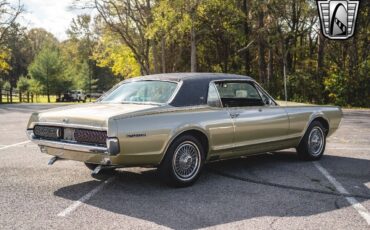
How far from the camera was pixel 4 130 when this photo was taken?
1358 centimetres

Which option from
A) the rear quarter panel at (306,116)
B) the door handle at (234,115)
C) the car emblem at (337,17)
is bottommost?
the rear quarter panel at (306,116)

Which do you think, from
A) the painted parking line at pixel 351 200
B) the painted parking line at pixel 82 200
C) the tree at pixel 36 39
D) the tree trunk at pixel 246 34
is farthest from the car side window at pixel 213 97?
the tree at pixel 36 39

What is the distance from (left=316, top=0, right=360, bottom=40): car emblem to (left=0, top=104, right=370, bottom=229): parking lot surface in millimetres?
18935

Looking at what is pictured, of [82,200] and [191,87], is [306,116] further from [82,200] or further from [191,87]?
[82,200]

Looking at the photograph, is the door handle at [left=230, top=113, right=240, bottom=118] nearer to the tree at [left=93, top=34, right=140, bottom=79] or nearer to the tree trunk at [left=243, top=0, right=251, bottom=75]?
the tree at [left=93, top=34, right=140, bottom=79]

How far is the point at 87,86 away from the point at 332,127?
67552 mm

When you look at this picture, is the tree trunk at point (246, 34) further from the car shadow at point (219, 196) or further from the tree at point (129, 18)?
the car shadow at point (219, 196)

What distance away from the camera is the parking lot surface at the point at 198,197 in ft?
15.5

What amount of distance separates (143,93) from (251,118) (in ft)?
5.47

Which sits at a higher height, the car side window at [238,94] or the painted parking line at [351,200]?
the car side window at [238,94]

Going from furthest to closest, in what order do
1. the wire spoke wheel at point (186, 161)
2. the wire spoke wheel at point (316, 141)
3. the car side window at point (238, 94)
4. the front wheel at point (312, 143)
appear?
1. the wire spoke wheel at point (316, 141)
2. the front wheel at point (312, 143)
3. the car side window at point (238, 94)
4. the wire spoke wheel at point (186, 161)

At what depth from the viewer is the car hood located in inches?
221

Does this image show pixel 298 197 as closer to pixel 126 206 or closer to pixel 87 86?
pixel 126 206

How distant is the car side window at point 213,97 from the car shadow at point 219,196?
1.06m
